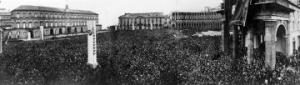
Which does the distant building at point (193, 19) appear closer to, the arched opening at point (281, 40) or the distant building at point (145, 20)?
the distant building at point (145, 20)

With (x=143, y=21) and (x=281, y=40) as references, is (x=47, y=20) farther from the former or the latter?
(x=281, y=40)

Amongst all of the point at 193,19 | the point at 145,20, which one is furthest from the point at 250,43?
the point at 145,20

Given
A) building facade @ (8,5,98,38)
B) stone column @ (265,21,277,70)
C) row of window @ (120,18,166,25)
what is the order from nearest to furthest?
stone column @ (265,21,277,70) → building facade @ (8,5,98,38) → row of window @ (120,18,166,25)

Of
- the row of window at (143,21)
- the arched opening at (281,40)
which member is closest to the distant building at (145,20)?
the row of window at (143,21)

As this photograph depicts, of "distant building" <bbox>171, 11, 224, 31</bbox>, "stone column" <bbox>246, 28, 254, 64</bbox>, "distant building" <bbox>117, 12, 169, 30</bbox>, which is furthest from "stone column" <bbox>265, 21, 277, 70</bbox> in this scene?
"distant building" <bbox>117, 12, 169, 30</bbox>

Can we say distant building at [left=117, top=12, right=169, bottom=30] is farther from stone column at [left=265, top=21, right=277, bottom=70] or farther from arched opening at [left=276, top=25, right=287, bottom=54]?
stone column at [left=265, top=21, right=277, bottom=70]

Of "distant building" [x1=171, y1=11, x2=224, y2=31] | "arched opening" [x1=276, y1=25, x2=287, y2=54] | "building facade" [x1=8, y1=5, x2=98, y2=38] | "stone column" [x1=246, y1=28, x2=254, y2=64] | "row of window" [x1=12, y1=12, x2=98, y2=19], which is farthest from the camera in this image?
"distant building" [x1=171, y1=11, x2=224, y2=31]

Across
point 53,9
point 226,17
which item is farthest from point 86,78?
point 53,9
